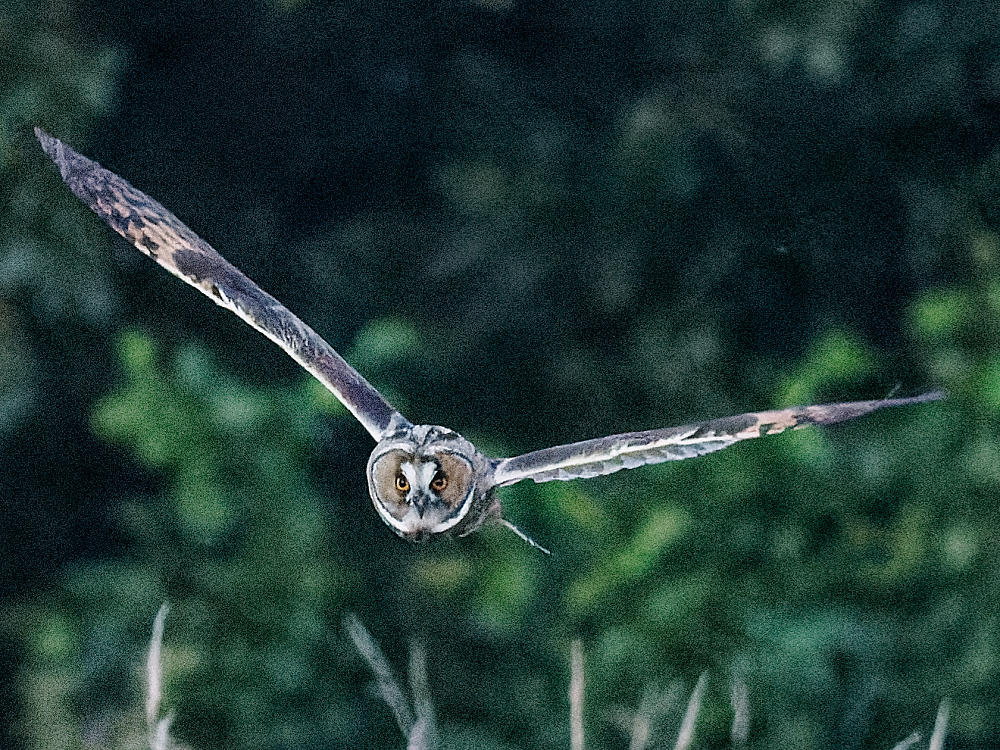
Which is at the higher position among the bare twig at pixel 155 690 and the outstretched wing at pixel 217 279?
the outstretched wing at pixel 217 279

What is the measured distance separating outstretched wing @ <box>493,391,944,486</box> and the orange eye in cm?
19

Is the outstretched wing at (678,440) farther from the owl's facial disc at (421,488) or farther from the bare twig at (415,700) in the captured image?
the bare twig at (415,700)

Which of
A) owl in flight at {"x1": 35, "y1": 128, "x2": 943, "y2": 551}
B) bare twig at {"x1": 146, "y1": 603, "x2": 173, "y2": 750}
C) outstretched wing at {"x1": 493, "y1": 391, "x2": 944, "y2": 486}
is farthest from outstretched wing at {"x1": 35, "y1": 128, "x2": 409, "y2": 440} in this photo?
bare twig at {"x1": 146, "y1": 603, "x2": 173, "y2": 750}

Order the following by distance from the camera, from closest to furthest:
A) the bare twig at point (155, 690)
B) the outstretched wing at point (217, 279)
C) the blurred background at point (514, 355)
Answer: the bare twig at point (155, 690) < the outstretched wing at point (217, 279) < the blurred background at point (514, 355)

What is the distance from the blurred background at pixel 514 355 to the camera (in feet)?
15.0

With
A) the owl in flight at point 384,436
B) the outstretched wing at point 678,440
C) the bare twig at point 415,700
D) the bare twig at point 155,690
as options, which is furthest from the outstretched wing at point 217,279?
the bare twig at point 155,690

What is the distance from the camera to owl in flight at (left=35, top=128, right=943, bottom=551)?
3.53 meters

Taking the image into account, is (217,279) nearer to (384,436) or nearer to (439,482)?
(384,436)

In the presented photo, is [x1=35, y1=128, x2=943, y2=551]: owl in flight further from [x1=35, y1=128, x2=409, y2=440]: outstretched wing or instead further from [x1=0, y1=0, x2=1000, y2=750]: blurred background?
[x1=0, y1=0, x2=1000, y2=750]: blurred background

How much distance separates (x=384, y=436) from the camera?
3711 millimetres

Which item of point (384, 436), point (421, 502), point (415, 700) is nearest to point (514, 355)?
point (384, 436)

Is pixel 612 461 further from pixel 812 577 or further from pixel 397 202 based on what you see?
pixel 397 202

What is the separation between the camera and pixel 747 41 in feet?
17.1

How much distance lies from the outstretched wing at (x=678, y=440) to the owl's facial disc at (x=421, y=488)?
0.17 meters
